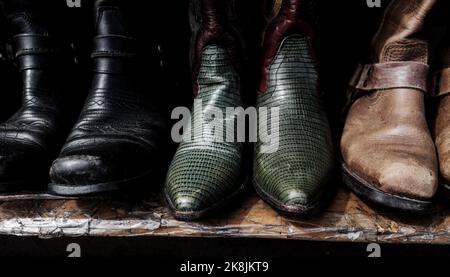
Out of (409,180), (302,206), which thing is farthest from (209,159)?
(409,180)

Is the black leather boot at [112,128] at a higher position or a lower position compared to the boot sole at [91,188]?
higher

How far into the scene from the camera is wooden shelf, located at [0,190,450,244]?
617 millimetres

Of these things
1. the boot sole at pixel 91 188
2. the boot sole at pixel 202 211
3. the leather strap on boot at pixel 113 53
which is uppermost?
the leather strap on boot at pixel 113 53

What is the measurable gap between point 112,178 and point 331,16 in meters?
0.59

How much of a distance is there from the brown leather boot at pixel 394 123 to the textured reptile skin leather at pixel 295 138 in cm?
5

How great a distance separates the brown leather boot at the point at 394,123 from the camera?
592 millimetres

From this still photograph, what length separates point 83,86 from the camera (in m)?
0.91

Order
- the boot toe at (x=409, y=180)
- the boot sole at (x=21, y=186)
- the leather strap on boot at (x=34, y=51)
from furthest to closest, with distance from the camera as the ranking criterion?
the leather strap on boot at (x=34, y=51), the boot sole at (x=21, y=186), the boot toe at (x=409, y=180)

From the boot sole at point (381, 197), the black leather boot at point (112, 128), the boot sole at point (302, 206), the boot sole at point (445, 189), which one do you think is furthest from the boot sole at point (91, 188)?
the boot sole at point (445, 189)

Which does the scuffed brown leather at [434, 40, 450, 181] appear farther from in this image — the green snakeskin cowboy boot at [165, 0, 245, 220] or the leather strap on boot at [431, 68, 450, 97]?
the green snakeskin cowboy boot at [165, 0, 245, 220]

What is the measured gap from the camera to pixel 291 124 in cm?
71

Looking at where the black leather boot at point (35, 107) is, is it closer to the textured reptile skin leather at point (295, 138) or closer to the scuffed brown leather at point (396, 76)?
the textured reptile skin leather at point (295, 138)

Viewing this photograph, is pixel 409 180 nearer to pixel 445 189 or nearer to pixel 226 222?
pixel 445 189
